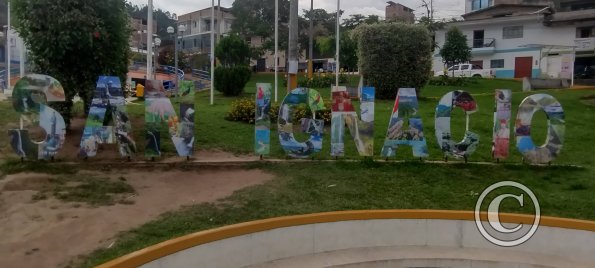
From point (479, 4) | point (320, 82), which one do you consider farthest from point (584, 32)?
point (320, 82)

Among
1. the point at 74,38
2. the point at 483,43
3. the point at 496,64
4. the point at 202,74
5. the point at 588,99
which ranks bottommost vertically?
the point at 588,99

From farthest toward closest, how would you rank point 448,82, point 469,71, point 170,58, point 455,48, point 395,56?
point 170,58
point 469,71
point 455,48
point 448,82
point 395,56

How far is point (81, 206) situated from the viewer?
282 inches

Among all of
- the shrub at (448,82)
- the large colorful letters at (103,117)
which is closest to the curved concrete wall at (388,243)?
the large colorful letters at (103,117)

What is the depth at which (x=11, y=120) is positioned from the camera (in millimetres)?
11883

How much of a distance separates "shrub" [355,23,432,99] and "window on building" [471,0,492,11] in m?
31.9

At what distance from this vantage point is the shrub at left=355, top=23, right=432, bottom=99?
62.6 feet

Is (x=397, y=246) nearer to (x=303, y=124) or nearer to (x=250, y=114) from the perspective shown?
(x=303, y=124)

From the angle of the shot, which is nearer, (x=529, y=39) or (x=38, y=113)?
(x=38, y=113)

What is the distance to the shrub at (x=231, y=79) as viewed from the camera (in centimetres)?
2092

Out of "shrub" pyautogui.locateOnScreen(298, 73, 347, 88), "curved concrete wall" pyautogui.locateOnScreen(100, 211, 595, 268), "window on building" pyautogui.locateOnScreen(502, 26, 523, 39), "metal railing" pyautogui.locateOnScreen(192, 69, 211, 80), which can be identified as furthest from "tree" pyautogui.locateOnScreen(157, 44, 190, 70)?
"curved concrete wall" pyautogui.locateOnScreen(100, 211, 595, 268)

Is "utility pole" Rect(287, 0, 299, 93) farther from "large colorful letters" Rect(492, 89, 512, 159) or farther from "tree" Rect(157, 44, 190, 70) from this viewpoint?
"tree" Rect(157, 44, 190, 70)

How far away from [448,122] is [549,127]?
1825 mm

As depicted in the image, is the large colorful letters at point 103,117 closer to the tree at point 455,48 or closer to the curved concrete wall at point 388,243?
the curved concrete wall at point 388,243
